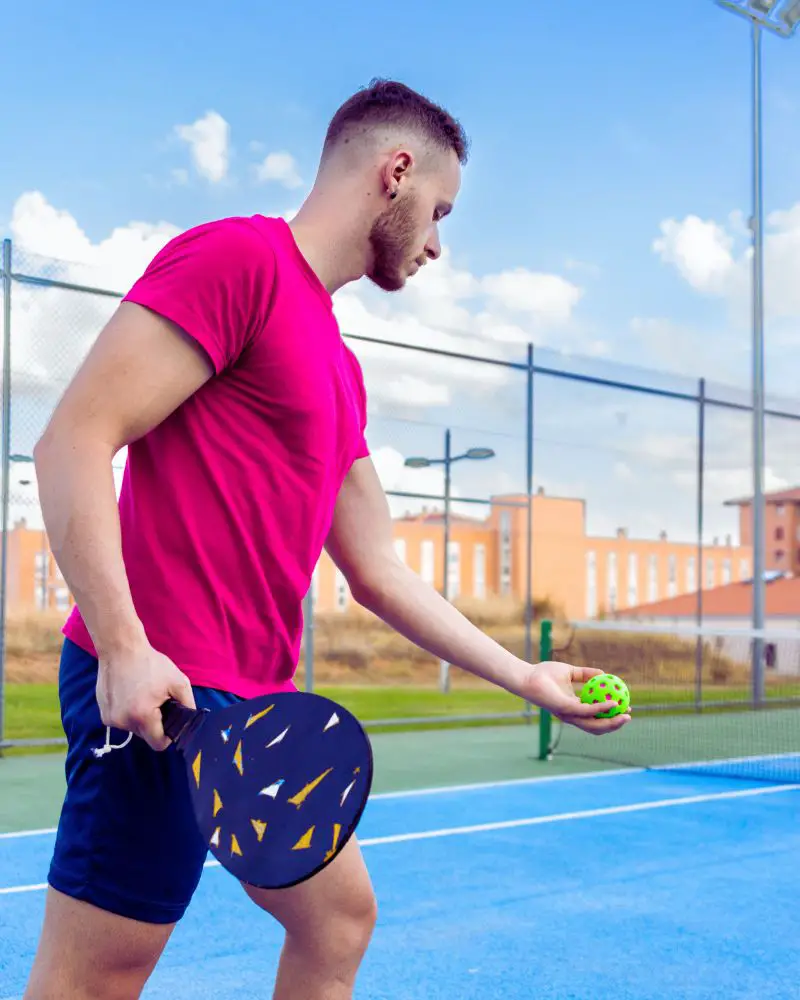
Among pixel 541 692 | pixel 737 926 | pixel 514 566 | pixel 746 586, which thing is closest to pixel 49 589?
pixel 514 566

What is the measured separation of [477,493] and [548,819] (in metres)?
5.06

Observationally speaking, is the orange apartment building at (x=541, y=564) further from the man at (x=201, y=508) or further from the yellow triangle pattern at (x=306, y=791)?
the yellow triangle pattern at (x=306, y=791)

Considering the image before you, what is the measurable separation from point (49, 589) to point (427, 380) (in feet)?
12.2

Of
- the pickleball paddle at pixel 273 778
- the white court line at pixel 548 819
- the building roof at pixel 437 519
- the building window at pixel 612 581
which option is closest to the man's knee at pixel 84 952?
the pickleball paddle at pixel 273 778

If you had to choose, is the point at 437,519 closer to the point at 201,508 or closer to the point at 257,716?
the point at 201,508

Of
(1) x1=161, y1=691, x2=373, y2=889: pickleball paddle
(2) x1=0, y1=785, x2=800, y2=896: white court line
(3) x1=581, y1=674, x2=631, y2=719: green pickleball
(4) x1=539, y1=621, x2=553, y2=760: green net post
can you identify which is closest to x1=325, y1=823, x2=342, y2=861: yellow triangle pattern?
(1) x1=161, y1=691, x2=373, y2=889: pickleball paddle

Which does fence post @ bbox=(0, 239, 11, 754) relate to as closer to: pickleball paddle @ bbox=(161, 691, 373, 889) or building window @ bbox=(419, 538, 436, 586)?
building window @ bbox=(419, 538, 436, 586)

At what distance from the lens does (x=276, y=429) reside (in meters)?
1.77

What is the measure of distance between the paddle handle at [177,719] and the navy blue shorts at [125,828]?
104mm

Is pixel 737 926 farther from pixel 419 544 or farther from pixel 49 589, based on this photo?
pixel 419 544

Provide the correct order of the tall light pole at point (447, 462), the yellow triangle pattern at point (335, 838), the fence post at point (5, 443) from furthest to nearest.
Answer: the tall light pole at point (447, 462)
the fence post at point (5, 443)
the yellow triangle pattern at point (335, 838)

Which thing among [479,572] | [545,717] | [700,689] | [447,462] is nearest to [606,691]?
[545,717]

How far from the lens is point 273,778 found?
1.58m

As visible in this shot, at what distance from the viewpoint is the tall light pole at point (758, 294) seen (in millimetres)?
13500
